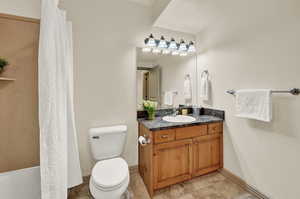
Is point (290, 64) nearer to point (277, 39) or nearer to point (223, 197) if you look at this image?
point (277, 39)

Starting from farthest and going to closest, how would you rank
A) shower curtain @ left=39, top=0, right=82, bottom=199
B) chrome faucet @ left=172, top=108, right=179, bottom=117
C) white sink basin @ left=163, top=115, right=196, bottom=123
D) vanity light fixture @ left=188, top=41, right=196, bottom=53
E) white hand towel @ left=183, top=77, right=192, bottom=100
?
white hand towel @ left=183, top=77, right=192, bottom=100 < vanity light fixture @ left=188, top=41, right=196, bottom=53 < chrome faucet @ left=172, top=108, right=179, bottom=117 < white sink basin @ left=163, top=115, right=196, bottom=123 < shower curtain @ left=39, top=0, right=82, bottom=199

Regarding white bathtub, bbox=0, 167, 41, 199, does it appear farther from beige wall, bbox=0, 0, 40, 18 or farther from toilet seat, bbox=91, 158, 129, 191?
beige wall, bbox=0, 0, 40, 18

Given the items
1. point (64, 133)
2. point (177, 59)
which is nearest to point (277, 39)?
point (177, 59)

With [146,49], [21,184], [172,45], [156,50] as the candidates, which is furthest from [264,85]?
[21,184]

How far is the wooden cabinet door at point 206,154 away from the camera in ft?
5.81

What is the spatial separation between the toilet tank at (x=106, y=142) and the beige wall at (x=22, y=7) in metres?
1.45

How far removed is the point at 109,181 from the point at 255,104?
68.1 inches

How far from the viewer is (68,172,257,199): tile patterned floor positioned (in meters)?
1.56

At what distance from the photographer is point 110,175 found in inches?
50.9

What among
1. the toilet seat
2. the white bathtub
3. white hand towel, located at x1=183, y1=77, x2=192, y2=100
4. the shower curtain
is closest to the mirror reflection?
white hand towel, located at x1=183, y1=77, x2=192, y2=100

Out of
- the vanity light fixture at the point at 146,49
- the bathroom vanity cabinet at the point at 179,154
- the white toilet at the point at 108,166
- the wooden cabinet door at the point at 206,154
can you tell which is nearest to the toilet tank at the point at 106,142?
the white toilet at the point at 108,166

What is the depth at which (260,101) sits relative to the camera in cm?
141

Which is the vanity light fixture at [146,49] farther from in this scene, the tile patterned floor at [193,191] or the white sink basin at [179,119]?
the tile patterned floor at [193,191]

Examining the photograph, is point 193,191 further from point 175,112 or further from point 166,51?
point 166,51
